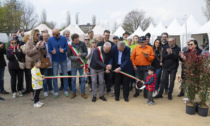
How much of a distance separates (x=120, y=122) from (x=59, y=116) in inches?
56.7

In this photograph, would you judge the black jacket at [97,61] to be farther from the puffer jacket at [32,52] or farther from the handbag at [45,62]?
the puffer jacket at [32,52]

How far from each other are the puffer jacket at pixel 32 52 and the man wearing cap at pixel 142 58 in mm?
2862

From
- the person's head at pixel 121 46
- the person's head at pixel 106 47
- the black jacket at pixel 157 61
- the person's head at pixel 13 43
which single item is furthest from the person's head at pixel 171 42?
the person's head at pixel 13 43

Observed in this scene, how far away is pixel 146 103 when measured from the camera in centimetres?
492

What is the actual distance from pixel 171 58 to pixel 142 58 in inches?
34.2

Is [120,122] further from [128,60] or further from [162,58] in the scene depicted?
[162,58]

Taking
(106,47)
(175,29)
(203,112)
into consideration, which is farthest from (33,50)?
(175,29)

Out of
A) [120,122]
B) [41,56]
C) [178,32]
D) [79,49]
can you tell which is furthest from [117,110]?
[178,32]

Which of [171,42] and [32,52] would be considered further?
[171,42]

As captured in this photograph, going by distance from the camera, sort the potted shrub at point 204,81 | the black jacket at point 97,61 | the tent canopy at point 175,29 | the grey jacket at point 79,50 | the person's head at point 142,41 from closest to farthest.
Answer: the potted shrub at point 204,81
the black jacket at point 97,61
the person's head at point 142,41
the grey jacket at point 79,50
the tent canopy at point 175,29

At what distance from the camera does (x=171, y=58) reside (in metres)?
5.12

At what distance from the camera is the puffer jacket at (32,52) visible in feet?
15.7

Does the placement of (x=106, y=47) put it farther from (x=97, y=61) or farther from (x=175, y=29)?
(x=175, y=29)

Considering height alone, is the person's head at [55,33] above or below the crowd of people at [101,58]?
above
